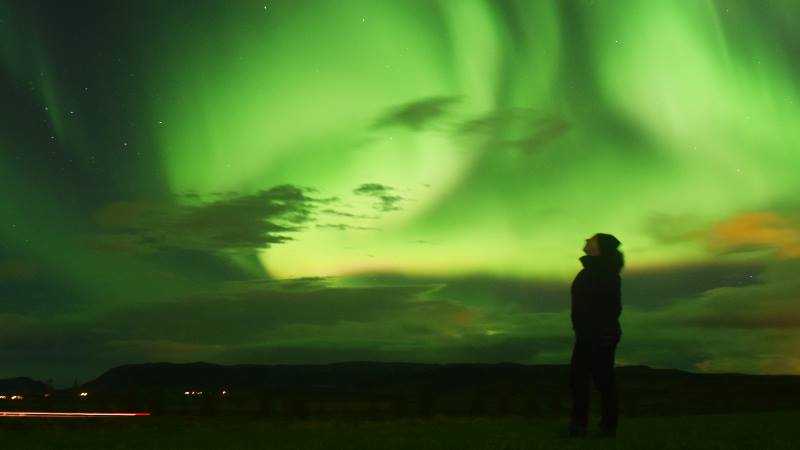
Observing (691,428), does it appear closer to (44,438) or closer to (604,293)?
(604,293)

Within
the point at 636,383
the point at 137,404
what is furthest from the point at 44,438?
the point at 636,383

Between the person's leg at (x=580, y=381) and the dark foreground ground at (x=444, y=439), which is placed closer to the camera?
the dark foreground ground at (x=444, y=439)

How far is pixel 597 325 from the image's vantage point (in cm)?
920

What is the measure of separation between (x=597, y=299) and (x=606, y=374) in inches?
31.4

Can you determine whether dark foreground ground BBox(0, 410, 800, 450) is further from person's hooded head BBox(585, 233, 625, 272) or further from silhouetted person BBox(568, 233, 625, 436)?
person's hooded head BBox(585, 233, 625, 272)

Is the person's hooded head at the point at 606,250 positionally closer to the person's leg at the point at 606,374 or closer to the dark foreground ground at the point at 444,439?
the person's leg at the point at 606,374

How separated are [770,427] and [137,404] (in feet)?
65.8

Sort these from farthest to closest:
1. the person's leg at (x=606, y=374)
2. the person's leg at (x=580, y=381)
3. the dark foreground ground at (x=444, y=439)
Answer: the person's leg at (x=580, y=381) < the person's leg at (x=606, y=374) < the dark foreground ground at (x=444, y=439)

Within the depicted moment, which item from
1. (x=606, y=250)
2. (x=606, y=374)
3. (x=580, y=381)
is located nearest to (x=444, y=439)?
(x=580, y=381)

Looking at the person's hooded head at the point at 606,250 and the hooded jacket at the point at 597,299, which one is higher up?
the person's hooded head at the point at 606,250

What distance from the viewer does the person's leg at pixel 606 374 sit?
9195 millimetres

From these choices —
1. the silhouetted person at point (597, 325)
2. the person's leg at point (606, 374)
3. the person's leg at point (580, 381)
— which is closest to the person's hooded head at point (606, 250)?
the silhouetted person at point (597, 325)

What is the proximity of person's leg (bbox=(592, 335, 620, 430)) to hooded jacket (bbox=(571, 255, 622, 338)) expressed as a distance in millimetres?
113

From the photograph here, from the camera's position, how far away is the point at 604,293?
9.23 meters
